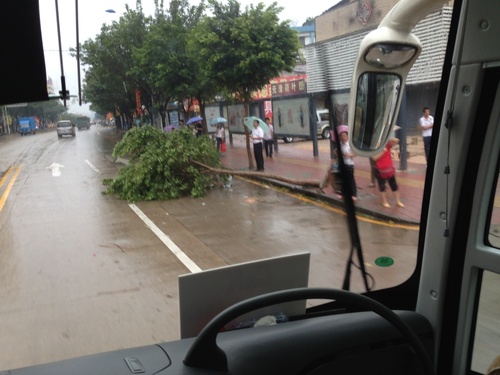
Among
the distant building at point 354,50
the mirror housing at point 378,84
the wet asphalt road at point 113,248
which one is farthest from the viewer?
the wet asphalt road at point 113,248

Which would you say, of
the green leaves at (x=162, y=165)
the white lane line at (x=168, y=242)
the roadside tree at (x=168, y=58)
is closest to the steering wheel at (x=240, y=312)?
the roadside tree at (x=168, y=58)

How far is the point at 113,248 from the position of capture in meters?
5.91

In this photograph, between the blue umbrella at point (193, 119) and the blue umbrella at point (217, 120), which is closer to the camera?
the blue umbrella at point (193, 119)

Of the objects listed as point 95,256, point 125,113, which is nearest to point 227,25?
point 125,113

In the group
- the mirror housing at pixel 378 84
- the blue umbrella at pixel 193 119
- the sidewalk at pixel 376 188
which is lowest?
the sidewalk at pixel 376 188

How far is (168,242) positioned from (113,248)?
68 centimetres

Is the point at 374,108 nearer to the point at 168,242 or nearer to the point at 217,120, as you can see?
the point at 217,120

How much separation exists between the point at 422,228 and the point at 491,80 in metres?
0.72

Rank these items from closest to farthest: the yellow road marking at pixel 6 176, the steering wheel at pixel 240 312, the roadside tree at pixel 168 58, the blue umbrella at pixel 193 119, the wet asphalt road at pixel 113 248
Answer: the steering wheel at pixel 240 312, the roadside tree at pixel 168 58, the wet asphalt road at pixel 113 248, the blue umbrella at pixel 193 119, the yellow road marking at pixel 6 176

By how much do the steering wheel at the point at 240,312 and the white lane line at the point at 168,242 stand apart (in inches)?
131

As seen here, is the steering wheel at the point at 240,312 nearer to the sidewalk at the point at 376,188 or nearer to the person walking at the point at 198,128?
the sidewalk at the point at 376,188

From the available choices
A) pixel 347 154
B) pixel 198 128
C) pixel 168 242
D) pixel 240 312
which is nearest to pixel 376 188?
pixel 347 154

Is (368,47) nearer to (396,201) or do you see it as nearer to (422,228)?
(422,228)

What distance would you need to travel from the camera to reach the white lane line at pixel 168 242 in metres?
5.21
